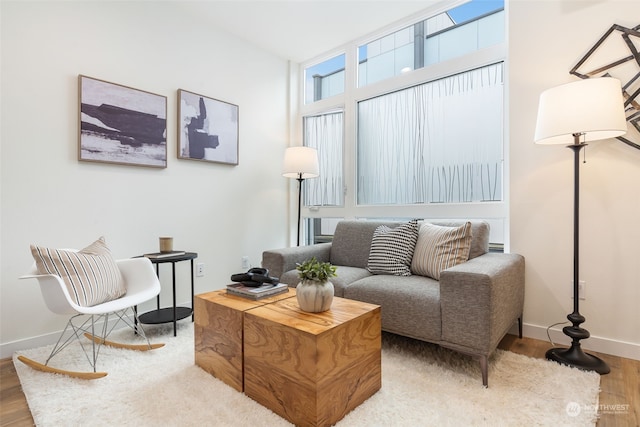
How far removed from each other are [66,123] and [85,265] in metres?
1.08

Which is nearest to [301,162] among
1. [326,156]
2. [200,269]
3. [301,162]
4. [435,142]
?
[301,162]

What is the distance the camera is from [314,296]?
1495mm

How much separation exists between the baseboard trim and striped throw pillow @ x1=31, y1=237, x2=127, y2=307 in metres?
2.77

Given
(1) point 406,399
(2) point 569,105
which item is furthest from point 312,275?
(2) point 569,105

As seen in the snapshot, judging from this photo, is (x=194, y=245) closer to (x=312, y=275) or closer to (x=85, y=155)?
(x=85, y=155)

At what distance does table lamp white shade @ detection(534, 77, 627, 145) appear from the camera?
1.66 metres

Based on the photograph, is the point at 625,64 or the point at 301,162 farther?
the point at 301,162

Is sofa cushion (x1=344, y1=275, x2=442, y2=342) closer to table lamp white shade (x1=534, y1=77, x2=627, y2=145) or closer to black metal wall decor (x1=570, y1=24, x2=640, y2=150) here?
table lamp white shade (x1=534, y1=77, x2=627, y2=145)

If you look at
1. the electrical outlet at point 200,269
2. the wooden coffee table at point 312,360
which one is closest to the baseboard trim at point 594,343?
the wooden coffee table at point 312,360

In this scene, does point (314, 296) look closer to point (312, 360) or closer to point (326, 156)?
point (312, 360)

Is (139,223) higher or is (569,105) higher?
(569,105)

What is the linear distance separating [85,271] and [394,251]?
199cm

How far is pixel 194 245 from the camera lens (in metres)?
2.96

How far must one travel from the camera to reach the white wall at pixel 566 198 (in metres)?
1.95
